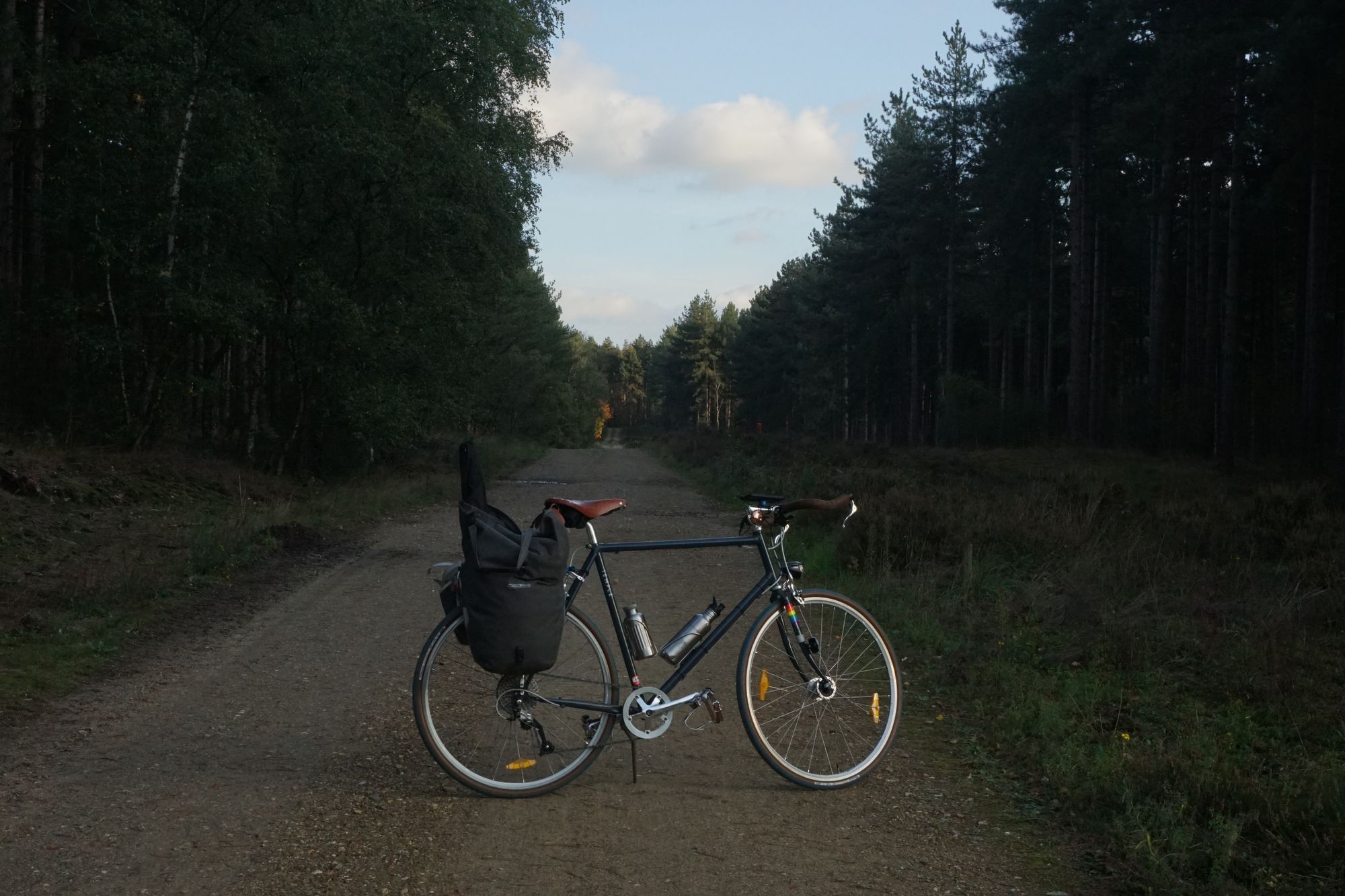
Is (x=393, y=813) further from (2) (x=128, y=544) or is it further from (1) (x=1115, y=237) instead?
(1) (x=1115, y=237)

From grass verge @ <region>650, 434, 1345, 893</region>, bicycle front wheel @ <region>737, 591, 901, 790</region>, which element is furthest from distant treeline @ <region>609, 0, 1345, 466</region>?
bicycle front wheel @ <region>737, 591, 901, 790</region>

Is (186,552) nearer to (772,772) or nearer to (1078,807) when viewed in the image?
(772,772)

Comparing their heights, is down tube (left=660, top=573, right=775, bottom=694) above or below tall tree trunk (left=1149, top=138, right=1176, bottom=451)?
below

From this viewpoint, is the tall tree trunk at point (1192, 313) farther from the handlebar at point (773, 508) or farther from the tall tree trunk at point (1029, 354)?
the handlebar at point (773, 508)

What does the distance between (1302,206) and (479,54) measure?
21.3 meters

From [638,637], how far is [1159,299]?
2922 cm

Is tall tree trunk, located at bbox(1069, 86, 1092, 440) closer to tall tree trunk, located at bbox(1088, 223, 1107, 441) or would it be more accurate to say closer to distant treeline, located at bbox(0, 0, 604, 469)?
tall tree trunk, located at bbox(1088, 223, 1107, 441)

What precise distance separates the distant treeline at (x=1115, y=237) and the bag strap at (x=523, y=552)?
60.1 feet

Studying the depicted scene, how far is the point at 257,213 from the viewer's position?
56.7ft

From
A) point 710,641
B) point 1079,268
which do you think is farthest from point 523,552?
point 1079,268

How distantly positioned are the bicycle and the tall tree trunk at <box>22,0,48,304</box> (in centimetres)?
1551

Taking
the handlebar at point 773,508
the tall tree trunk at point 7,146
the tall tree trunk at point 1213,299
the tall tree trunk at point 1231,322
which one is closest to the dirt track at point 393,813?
the handlebar at point 773,508

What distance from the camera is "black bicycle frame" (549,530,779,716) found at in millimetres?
4547

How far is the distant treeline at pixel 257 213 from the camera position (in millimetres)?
16250
